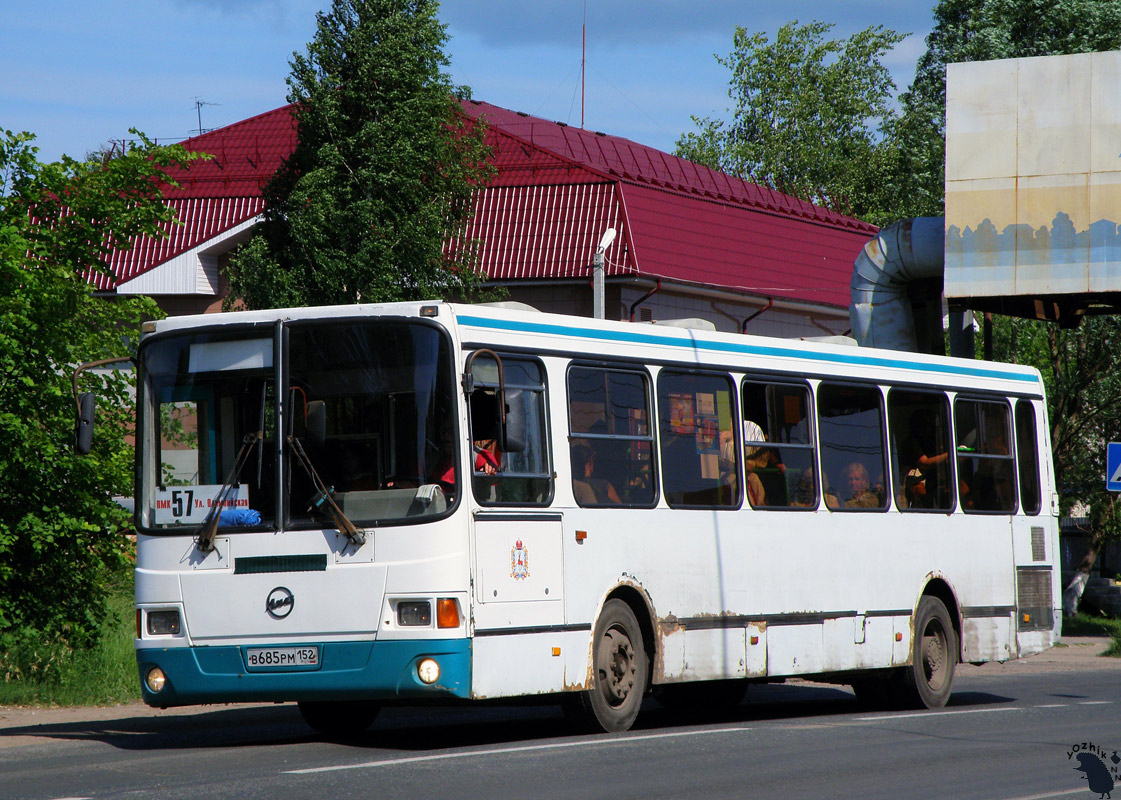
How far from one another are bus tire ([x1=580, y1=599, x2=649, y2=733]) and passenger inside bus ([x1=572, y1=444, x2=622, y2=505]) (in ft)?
2.46

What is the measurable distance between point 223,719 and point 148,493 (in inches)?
131

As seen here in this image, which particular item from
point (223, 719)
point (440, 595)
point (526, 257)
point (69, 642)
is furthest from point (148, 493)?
point (526, 257)

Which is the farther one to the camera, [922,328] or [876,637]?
[922,328]

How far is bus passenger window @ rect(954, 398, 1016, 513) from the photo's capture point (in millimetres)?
15852

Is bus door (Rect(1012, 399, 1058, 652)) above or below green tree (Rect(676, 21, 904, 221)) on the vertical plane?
below

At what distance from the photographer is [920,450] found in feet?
50.2

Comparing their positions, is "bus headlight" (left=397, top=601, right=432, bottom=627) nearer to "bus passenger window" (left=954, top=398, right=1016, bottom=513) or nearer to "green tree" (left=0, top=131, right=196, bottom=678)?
"green tree" (left=0, top=131, right=196, bottom=678)

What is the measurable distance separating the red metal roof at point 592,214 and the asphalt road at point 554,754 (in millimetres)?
18426

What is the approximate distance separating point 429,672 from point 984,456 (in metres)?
7.61

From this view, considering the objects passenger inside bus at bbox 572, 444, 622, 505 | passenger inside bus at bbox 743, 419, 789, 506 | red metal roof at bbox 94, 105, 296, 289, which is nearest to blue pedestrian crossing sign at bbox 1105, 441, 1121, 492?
passenger inside bus at bbox 743, 419, 789, 506

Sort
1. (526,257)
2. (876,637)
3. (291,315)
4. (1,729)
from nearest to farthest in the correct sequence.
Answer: (291,315)
(1,729)
(876,637)
(526,257)

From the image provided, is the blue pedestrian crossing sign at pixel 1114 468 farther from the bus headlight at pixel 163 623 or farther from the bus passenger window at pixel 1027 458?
the bus headlight at pixel 163 623

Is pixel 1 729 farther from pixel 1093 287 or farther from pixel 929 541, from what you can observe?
pixel 1093 287

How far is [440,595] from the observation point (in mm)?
10453
